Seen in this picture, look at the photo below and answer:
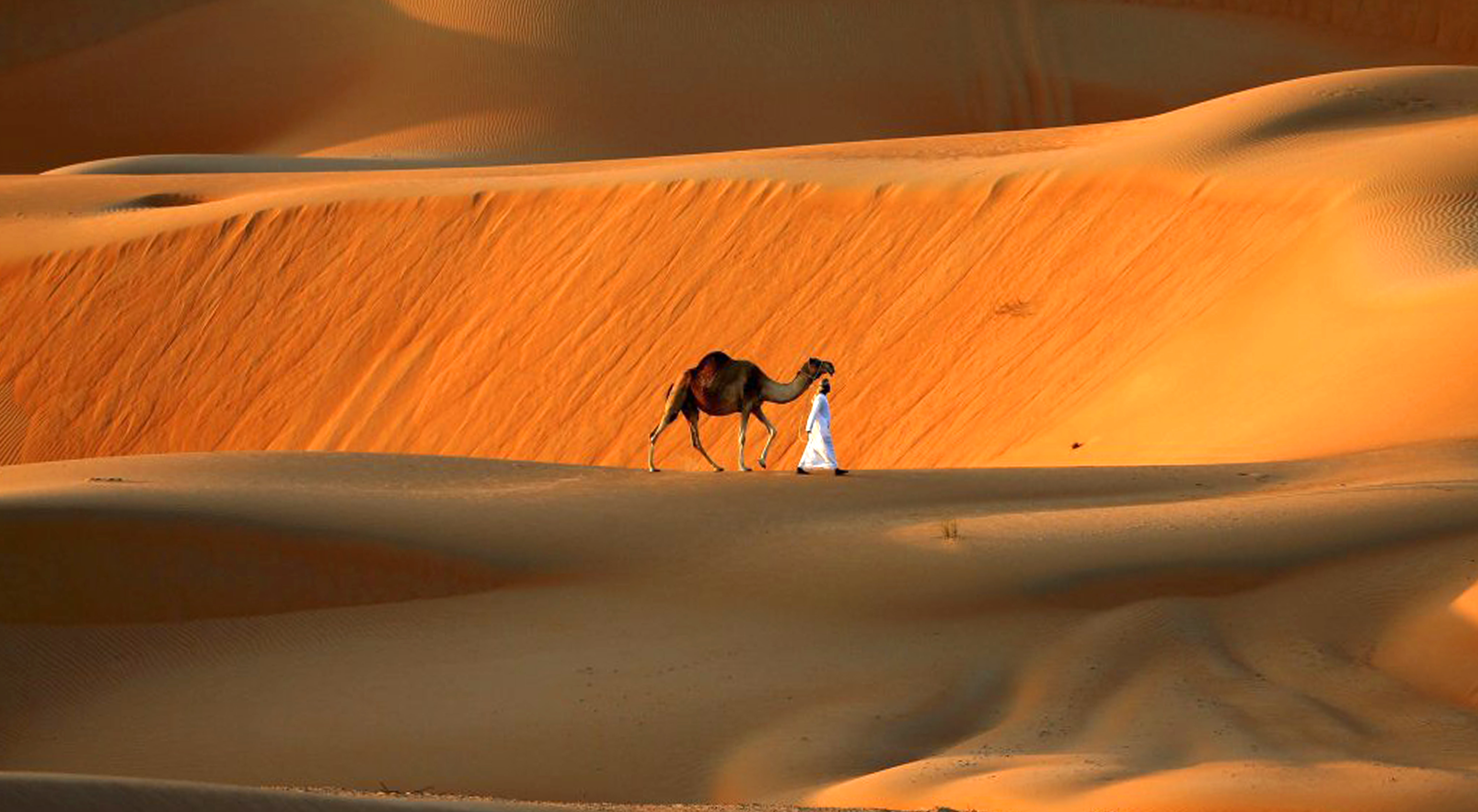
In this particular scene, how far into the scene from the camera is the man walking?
17.2m

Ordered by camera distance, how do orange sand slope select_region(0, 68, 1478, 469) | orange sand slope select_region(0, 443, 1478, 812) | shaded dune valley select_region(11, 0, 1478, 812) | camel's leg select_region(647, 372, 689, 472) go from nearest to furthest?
orange sand slope select_region(0, 443, 1478, 812), shaded dune valley select_region(11, 0, 1478, 812), camel's leg select_region(647, 372, 689, 472), orange sand slope select_region(0, 68, 1478, 469)

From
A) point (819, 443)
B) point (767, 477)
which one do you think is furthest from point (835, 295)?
point (767, 477)

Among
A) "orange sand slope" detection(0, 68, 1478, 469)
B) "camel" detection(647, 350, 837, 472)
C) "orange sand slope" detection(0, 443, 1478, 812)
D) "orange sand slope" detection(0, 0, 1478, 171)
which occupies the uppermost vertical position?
"orange sand slope" detection(0, 0, 1478, 171)

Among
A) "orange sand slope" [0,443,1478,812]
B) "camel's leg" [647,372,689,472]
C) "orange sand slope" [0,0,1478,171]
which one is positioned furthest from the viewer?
"orange sand slope" [0,0,1478,171]

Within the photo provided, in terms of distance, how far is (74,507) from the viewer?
629 inches

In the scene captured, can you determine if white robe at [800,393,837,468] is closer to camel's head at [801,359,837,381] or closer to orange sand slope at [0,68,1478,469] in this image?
camel's head at [801,359,837,381]

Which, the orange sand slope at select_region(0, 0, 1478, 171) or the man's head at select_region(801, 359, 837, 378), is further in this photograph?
the orange sand slope at select_region(0, 0, 1478, 171)

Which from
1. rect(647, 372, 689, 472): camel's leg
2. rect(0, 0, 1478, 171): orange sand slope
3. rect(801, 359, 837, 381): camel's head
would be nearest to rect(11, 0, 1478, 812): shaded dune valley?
rect(647, 372, 689, 472): camel's leg

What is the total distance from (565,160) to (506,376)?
21.6 metres

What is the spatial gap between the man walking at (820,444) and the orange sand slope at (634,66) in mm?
34234

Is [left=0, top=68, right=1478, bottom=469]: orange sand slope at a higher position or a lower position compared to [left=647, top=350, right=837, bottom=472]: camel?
higher

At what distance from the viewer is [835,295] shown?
91.4 feet

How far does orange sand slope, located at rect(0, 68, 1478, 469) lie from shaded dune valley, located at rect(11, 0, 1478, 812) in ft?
0.24

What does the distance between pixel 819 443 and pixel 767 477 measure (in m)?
0.50
